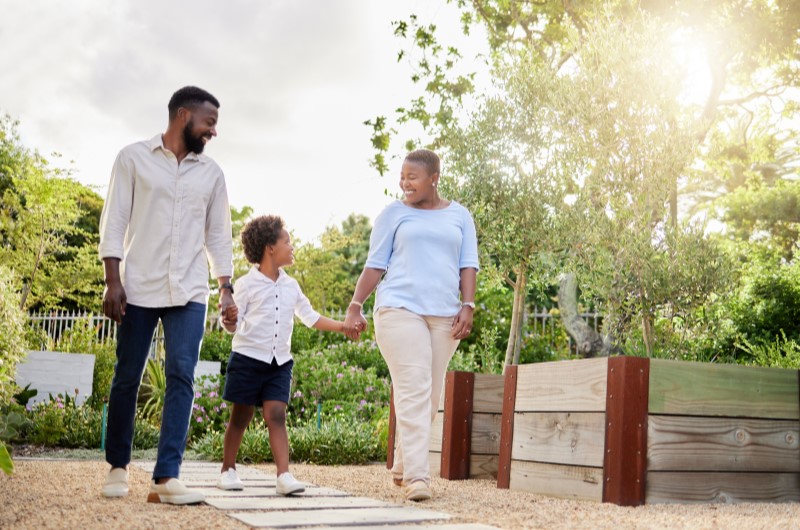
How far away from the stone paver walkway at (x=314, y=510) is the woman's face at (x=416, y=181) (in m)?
1.64

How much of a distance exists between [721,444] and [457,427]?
5.73 feet

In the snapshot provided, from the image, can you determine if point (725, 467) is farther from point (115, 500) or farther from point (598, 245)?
point (115, 500)

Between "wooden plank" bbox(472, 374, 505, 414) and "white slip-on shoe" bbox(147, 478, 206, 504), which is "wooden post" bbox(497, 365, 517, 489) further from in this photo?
"white slip-on shoe" bbox(147, 478, 206, 504)

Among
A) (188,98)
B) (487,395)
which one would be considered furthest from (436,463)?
(188,98)

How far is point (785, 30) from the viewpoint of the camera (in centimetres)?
1216

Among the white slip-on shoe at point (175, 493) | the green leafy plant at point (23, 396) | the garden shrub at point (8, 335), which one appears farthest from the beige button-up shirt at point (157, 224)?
the green leafy plant at point (23, 396)

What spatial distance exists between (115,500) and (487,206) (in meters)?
5.00

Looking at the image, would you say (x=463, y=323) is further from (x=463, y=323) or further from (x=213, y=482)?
(x=213, y=482)

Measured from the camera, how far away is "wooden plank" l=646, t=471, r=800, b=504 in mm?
4082

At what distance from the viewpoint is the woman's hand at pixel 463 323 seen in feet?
14.2

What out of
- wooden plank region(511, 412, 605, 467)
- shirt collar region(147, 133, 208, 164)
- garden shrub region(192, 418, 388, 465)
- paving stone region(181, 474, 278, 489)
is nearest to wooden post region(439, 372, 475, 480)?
wooden plank region(511, 412, 605, 467)

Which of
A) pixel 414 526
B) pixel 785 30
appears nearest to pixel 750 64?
pixel 785 30

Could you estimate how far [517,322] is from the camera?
24.6 ft

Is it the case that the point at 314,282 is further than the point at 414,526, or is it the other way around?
the point at 314,282
